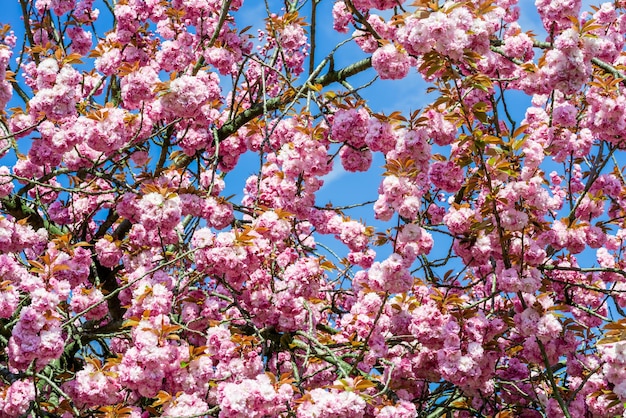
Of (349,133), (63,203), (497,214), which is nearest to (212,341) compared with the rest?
(349,133)

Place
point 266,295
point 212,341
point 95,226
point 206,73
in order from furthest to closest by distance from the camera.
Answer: point 95,226 < point 206,73 < point 266,295 < point 212,341

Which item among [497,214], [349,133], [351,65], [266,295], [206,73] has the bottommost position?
[266,295]

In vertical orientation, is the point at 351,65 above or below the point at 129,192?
above

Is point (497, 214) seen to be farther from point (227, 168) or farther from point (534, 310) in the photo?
point (227, 168)

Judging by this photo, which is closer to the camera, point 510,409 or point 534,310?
point 534,310

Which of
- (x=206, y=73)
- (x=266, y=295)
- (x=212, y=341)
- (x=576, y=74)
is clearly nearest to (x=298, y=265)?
(x=266, y=295)

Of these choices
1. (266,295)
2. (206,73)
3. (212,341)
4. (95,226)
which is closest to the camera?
(212,341)

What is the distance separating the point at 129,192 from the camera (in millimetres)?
5223

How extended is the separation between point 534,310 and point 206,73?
2681mm

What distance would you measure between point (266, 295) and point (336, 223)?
2.21ft

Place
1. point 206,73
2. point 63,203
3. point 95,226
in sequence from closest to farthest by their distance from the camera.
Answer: point 206,73, point 63,203, point 95,226

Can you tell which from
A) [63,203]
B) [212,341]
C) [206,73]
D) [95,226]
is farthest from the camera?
[95,226]

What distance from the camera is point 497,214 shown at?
4230 mm

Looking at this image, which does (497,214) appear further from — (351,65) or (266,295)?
(351,65)
